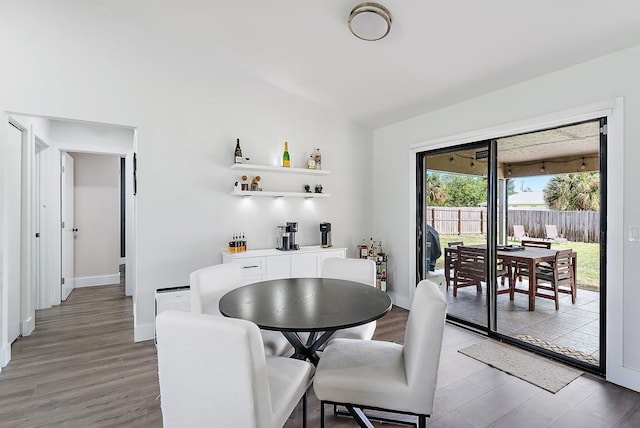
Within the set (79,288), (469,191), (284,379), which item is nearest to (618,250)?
(469,191)

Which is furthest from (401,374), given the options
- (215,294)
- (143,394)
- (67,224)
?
(67,224)

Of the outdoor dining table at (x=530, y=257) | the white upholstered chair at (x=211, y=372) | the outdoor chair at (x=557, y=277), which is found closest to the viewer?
the white upholstered chair at (x=211, y=372)

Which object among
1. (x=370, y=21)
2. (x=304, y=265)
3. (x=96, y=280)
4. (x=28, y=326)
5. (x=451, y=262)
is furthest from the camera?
(x=96, y=280)

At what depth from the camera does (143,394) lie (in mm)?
2301

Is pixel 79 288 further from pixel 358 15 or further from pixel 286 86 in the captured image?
pixel 358 15

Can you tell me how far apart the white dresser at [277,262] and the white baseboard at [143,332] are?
38.5 inches

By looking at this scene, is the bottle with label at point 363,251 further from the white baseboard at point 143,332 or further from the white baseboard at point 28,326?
the white baseboard at point 28,326

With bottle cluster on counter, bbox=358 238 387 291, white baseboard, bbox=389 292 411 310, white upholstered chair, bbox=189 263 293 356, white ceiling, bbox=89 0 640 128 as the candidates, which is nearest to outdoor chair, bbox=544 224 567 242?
white ceiling, bbox=89 0 640 128

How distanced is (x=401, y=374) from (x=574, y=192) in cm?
255

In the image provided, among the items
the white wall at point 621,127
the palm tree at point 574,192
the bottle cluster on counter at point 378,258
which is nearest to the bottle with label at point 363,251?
the bottle cluster on counter at point 378,258

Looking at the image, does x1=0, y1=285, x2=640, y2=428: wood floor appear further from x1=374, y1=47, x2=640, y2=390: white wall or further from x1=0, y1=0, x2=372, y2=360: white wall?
x1=0, y1=0, x2=372, y2=360: white wall

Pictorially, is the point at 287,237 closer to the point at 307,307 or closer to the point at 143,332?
the point at 143,332

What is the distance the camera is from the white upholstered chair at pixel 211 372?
122cm

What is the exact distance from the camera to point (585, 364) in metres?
2.61
